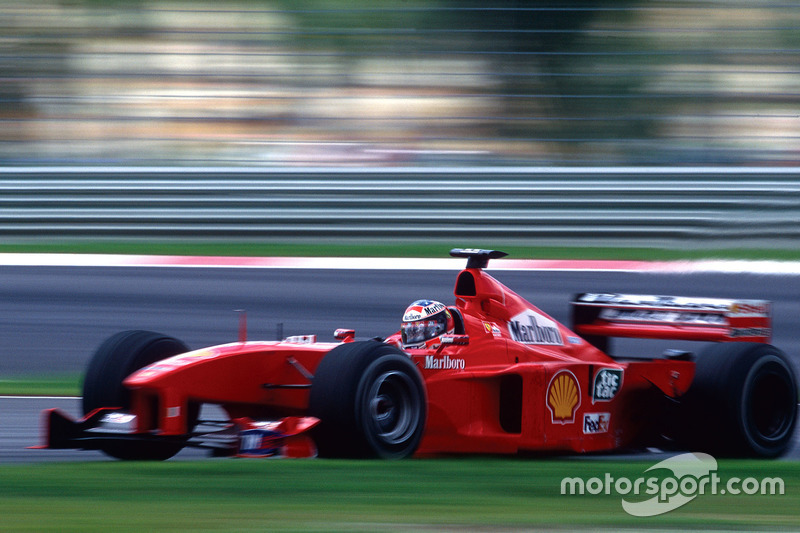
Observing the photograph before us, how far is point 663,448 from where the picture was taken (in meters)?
6.24

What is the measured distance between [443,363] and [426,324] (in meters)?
0.23

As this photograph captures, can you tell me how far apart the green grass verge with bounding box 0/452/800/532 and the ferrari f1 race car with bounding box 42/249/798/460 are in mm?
220

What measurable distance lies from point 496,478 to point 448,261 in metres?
5.97

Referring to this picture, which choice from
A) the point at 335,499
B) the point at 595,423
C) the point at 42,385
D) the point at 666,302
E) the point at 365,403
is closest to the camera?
the point at 335,499

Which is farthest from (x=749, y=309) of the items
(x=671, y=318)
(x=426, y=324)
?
(x=426, y=324)

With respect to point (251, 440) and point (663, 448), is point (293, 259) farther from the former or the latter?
point (251, 440)

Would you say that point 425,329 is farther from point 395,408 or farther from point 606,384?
point 606,384

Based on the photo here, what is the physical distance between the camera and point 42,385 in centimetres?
784

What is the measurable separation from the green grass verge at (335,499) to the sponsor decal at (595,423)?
0.94m

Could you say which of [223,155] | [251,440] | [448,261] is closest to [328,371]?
[251,440]

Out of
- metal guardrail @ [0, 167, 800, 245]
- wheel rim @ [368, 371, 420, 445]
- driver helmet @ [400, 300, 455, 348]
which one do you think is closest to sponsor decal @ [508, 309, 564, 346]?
driver helmet @ [400, 300, 455, 348]

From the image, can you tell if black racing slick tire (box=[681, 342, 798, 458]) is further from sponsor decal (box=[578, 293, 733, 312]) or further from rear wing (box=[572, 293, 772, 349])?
sponsor decal (box=[578, 293, 733, 312])

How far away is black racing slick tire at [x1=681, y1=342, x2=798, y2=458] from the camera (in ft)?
19.7

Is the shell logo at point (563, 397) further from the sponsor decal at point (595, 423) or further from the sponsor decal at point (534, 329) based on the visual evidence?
the sponsor decal at point (534, 329)
